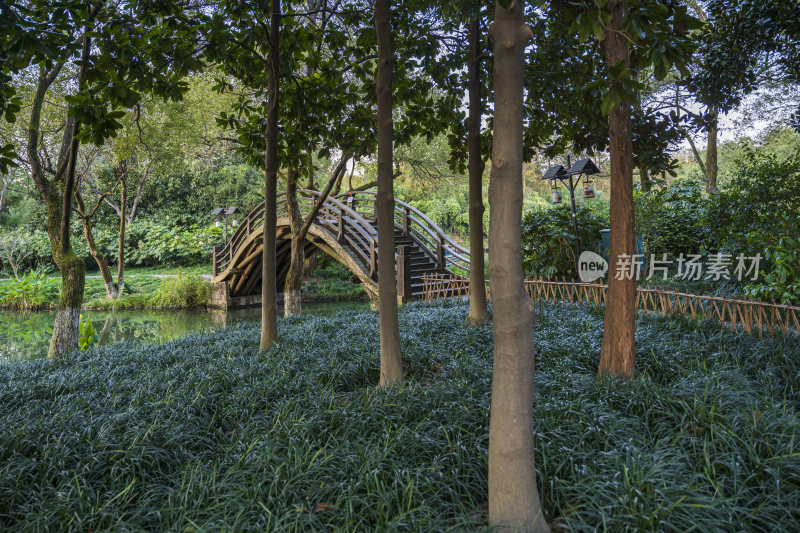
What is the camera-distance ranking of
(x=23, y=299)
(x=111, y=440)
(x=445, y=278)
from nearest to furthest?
(x=111, y=440) → (x=445, y=278) → (x=23, y=299)

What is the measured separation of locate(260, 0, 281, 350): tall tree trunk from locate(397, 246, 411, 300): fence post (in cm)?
559

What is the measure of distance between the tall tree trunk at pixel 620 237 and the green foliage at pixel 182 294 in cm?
1718

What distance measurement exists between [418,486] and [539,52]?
5514 millimetres

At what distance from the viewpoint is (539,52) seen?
5859mm

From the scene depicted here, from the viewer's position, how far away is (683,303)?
602cm

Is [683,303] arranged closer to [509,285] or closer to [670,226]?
[509,285]

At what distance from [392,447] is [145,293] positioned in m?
18.9

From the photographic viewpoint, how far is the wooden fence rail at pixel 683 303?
509cm

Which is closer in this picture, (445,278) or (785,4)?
(785,4)

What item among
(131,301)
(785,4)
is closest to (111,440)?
(785,4)

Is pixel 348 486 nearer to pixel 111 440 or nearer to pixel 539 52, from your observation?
pixel 111 440

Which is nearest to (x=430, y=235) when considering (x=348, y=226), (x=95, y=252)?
(x=348, y=226)

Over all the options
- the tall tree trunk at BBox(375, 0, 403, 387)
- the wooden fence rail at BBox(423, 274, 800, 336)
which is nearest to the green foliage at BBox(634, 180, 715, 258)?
the wooden fence rail at BBox(423, 274, 800, 336)

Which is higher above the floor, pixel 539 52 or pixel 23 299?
pixel 539 52
